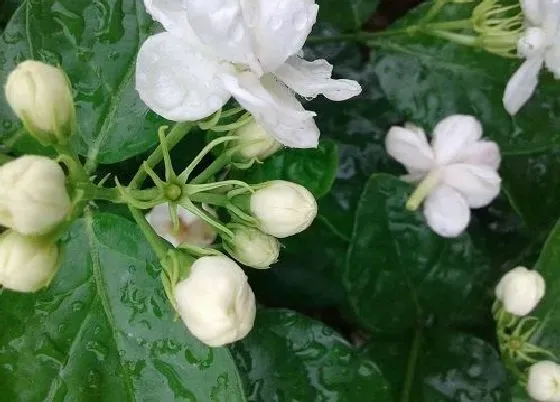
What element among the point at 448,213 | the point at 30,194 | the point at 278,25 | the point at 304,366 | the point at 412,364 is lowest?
the point at 412,364

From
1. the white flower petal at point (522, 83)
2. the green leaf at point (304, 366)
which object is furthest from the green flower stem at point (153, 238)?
the white flower petal at point (522, 83)

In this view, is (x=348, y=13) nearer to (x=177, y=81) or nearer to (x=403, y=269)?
(x=403, y=269)

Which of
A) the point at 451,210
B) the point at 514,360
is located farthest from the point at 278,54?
the point at 514,360

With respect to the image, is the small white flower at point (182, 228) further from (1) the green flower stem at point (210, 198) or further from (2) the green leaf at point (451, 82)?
(2) the green leaf at point (451, 82)

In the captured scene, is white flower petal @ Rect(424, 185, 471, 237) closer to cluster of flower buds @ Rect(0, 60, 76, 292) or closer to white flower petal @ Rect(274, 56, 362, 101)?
white flower petal @ Rect(274, 56, 362, 101)

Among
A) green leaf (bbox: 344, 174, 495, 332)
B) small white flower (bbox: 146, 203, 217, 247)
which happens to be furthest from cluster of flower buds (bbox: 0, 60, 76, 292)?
green leaf (bbox: 344, 174, 495, 332)

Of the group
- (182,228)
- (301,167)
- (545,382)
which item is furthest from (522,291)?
(182,228)

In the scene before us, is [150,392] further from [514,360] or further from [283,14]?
[514,360]
